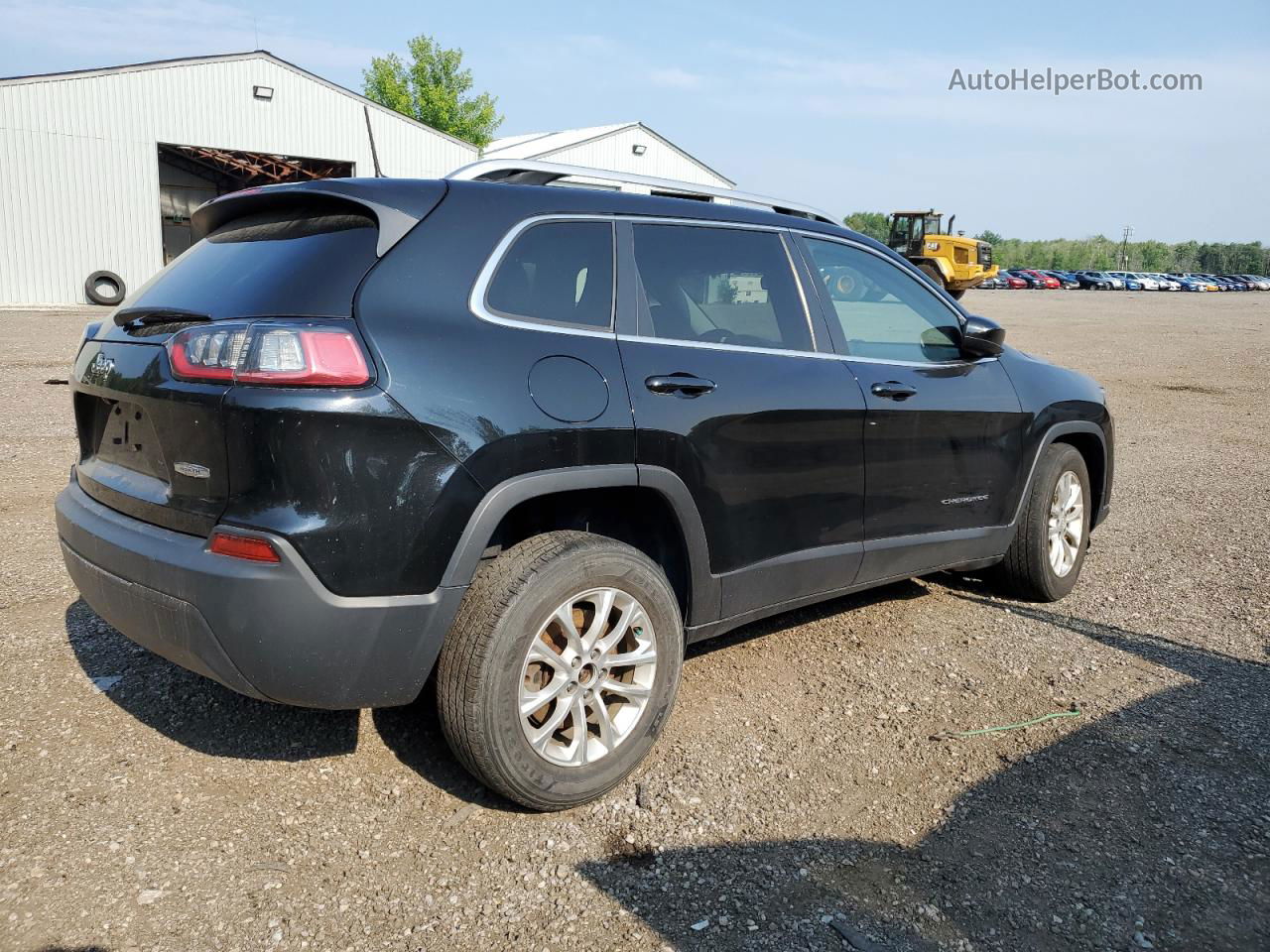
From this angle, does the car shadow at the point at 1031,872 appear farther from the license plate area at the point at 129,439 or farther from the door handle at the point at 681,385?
the license plate area at the point at 129,439

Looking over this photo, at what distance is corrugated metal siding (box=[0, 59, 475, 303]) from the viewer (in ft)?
80.8

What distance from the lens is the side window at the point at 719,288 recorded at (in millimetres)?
3391

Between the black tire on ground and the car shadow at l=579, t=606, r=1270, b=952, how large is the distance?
2725cm

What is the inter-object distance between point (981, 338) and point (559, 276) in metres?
2.22

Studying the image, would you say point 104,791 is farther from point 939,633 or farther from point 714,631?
point 939,633

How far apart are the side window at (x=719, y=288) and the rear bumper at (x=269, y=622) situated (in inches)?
48.8

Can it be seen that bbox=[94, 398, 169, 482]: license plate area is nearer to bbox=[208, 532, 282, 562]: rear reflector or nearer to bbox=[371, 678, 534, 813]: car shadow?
bbox=[208, 532, 282, 562]: rear reflector

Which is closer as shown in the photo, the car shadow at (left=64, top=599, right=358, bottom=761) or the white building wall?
the car shadow at (left=64, top=599, right=358, bottom=761)

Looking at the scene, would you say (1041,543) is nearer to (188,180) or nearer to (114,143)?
(114,143)

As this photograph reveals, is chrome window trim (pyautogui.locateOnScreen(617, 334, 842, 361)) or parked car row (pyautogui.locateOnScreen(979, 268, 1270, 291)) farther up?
parked car row (pyautogui.locateOnScreen(979, 268, 1270, 291))

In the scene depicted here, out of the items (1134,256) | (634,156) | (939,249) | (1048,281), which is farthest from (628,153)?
(1134,256)

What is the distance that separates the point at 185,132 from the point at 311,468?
27345mm

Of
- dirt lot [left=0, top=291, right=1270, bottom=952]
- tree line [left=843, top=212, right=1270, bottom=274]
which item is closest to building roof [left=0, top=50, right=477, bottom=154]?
dirt lot [left=0, top=291, right=1270, bottom=952]

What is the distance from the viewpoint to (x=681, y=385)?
3.25 metres
